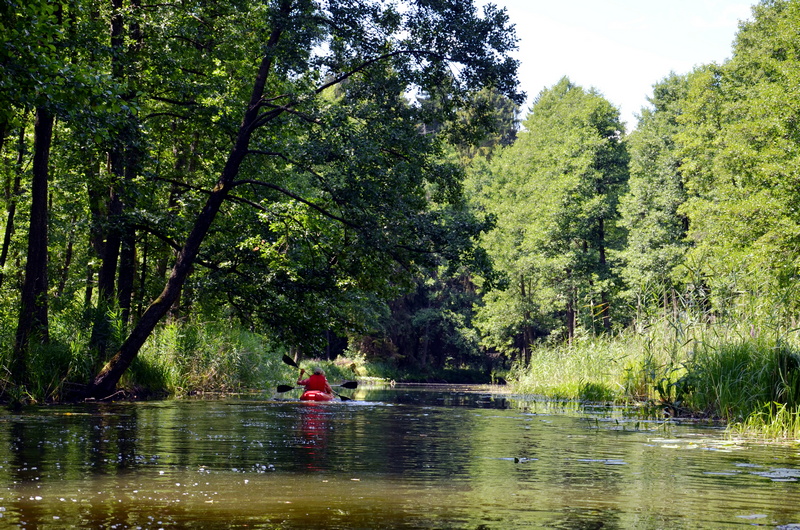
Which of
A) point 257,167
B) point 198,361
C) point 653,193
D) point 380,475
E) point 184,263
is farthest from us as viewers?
point 653,193

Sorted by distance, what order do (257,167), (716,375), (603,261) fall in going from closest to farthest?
1. (716,375)
2. (257,167)
3. (603,261)

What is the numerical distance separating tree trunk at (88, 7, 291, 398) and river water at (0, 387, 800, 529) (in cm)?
388

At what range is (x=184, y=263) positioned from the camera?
1858 centimetres

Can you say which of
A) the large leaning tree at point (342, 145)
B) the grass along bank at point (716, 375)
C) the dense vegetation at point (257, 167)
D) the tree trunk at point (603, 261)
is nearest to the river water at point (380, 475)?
the grass along bank at point (716, 375)

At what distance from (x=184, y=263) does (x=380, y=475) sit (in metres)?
12.5

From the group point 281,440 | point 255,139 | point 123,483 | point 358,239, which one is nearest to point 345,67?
point 255,139

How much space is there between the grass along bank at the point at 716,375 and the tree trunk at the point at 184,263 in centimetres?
1039

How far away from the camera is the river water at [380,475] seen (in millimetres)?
5207

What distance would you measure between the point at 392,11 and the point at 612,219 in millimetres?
36858

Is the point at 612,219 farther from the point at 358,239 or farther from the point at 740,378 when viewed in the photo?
the point at 740,378

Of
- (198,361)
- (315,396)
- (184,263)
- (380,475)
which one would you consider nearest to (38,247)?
(184,263)

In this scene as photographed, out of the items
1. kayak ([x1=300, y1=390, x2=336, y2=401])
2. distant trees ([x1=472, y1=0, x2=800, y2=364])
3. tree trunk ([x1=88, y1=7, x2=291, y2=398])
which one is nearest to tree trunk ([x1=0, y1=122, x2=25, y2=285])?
tree trunk ([x1=88, y1=7, x2=291, y2=398])

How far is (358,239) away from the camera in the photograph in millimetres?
18328

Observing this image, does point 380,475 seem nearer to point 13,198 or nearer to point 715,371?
point 715,371
